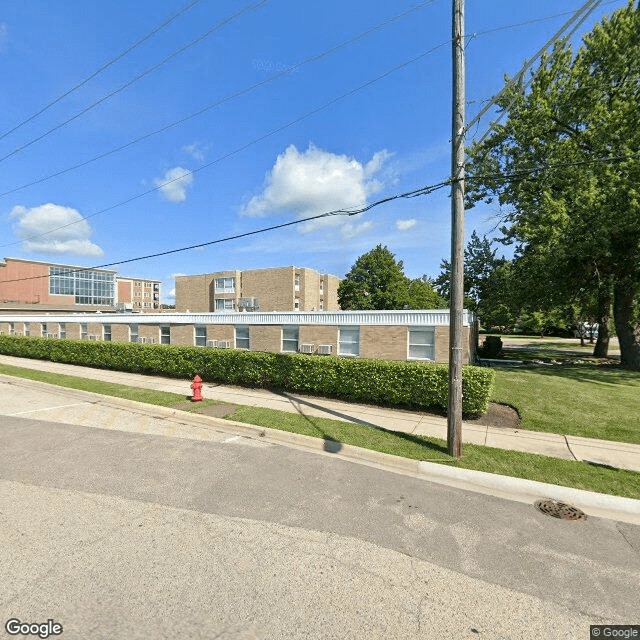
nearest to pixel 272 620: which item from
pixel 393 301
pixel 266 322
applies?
pixel 266 322

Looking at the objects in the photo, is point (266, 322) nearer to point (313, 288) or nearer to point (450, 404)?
point (450, 404)

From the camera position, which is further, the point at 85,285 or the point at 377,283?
the point at 85,285

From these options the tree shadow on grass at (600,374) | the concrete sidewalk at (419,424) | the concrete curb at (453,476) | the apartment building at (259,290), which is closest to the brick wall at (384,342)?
the concrete sidewalk at (419,424)

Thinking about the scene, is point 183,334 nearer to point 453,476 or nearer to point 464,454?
point 464,454

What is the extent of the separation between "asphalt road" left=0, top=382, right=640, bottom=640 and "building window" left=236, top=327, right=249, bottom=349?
14247 millimetres

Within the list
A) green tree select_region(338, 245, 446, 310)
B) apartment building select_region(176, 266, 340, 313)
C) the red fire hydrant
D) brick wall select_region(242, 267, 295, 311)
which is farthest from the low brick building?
A: green tree select_region(338, 245, 446, 310)

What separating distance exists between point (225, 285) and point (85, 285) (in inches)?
1387

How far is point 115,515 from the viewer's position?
4652 mm

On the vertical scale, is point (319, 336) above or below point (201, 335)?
above

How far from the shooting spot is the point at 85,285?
6812 centimetres

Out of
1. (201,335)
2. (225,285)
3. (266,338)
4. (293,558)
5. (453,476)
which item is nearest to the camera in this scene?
(293,558)

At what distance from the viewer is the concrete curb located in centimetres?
512

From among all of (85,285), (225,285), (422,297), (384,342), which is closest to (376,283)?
(422,297)

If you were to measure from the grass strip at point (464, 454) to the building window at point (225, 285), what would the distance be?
42.5 metres
